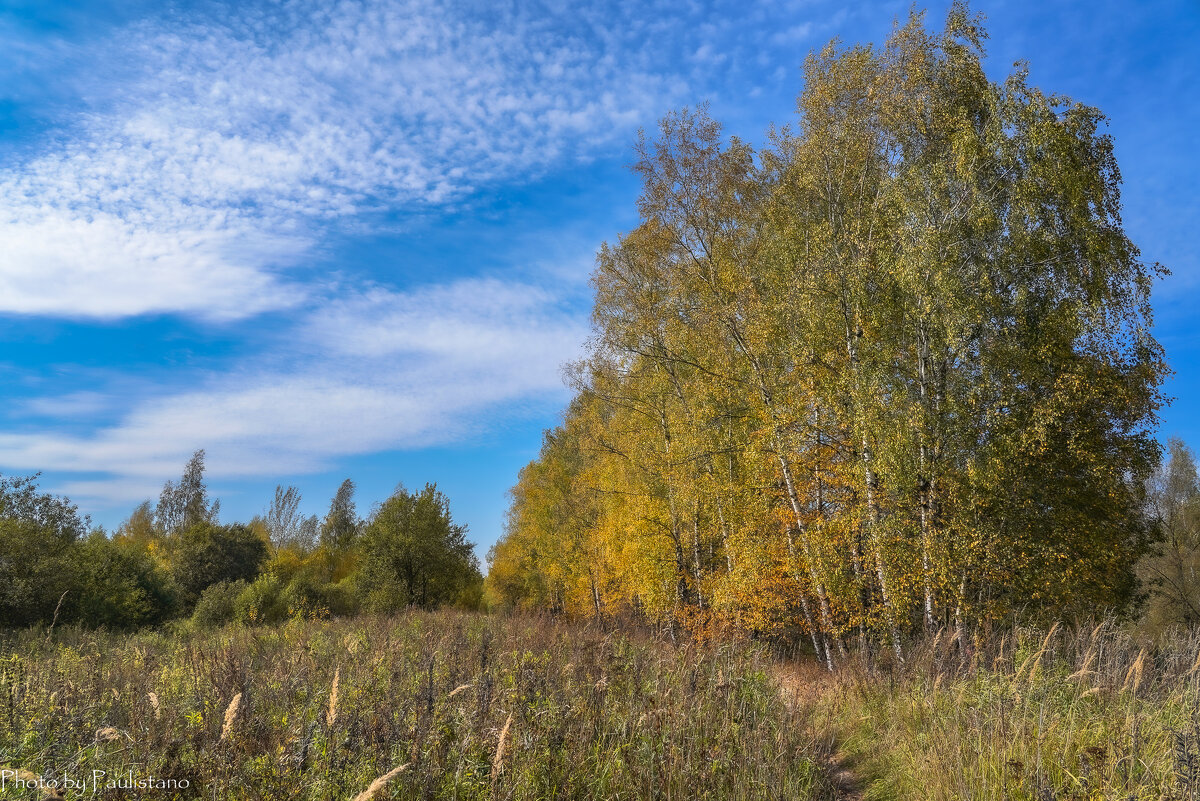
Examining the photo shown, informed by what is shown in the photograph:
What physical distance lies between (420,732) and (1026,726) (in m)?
5.39

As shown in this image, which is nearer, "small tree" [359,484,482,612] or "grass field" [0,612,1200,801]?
"grass field" [0,612,1200,801]

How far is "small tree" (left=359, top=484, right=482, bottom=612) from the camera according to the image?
2867 cm

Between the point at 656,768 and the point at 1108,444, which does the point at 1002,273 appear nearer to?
the point at 1108,444

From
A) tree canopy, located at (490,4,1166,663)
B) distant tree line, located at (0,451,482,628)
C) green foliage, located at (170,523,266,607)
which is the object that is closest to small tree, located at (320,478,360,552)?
distant tree line, located at (0,451,482,628)

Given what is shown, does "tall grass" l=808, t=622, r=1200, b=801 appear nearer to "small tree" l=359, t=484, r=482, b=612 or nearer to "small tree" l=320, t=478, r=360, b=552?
"small tree" l=359, t=484, r=482, b=612

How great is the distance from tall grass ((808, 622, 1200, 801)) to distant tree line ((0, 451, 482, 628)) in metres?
13.7

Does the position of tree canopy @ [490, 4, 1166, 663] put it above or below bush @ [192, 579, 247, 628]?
above

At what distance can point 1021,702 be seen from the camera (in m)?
6.64

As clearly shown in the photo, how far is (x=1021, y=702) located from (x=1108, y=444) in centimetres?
836

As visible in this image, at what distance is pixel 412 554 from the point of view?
1153 inches

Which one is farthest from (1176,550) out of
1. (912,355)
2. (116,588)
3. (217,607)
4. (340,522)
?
(340,522)

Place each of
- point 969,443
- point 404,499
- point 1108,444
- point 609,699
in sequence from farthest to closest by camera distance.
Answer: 1. point 404,499
2. point 1108,444
3. point 969,443
4. point 609,699

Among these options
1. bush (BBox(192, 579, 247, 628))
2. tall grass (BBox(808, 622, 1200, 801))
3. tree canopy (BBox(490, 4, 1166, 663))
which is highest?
tree canopy (BBox(490, 4, 1166, 663))

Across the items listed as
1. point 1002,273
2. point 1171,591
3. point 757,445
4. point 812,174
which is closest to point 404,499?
point 757,445
